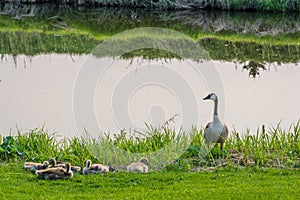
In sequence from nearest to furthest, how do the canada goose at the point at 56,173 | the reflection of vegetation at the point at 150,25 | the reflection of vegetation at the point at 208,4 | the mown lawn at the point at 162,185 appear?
1. the mown lawn at the point at 162,185
2. the canada goose at the point at 56,173
3. the reflection of vegetation at the point at 150,25
4. the reflection of vegetation at the point at 208,4

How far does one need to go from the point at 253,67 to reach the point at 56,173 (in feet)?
28.8

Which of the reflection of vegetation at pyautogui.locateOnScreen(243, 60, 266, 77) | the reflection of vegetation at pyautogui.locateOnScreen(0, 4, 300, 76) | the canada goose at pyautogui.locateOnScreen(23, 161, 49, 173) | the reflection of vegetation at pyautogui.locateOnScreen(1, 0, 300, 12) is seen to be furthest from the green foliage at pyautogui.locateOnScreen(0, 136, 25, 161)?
the reflection of vegetation at pyautogui.locateOnScreen(1, 0, 300, 12)

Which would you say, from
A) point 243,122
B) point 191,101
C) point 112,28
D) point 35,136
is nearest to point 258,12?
point 112,28

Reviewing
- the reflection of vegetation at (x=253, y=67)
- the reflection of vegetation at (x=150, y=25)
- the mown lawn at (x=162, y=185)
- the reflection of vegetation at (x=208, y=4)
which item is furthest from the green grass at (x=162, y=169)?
the reflection of vegetation at (x=208, y=4)

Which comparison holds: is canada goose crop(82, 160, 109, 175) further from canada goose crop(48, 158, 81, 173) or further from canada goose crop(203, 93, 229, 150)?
canada goose crop(203, 93, 229, 150)

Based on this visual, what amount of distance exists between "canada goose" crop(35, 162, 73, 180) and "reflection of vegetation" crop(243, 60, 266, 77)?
26.4 feet

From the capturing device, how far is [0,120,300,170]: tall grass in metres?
8.20

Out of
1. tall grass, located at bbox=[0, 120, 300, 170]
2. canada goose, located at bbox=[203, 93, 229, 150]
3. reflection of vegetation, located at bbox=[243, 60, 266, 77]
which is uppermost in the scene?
reflection of vegetation, located at bbox=[243, 60, 266, 77]

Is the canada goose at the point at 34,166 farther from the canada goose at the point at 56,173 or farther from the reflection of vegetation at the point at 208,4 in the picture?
the reflection of vegetation at the point at 208,4

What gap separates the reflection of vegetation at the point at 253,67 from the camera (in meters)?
14.6

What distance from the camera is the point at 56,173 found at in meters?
7.28

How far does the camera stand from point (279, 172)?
7656 mm

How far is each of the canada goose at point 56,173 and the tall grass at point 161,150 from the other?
0.88 meters

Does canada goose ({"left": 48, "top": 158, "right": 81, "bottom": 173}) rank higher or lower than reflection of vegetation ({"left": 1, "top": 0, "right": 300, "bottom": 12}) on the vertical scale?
lower
